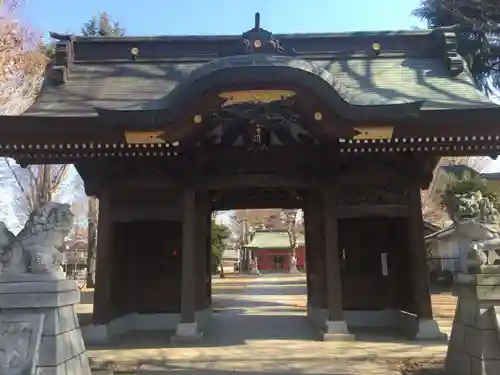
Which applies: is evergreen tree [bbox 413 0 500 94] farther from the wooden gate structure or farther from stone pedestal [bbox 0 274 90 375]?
stone pedestal [bbox 0 274 90 375]

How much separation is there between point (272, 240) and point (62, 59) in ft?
125

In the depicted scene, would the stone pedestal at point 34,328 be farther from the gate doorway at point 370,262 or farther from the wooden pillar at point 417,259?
the gate doorway at point 370,262

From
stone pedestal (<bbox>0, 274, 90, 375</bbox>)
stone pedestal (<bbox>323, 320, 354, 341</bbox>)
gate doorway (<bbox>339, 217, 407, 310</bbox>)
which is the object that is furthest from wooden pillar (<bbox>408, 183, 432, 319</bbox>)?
stone pedestal (<bbox>0, 274, 90, 375</bbox>)

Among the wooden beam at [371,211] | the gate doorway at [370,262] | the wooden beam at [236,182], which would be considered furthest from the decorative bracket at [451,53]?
the wooden beam at [236,182]

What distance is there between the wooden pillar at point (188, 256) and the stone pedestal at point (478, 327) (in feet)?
15.4

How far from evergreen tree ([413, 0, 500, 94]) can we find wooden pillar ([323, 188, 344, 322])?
10.3 meters

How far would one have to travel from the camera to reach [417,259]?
27.7 ft

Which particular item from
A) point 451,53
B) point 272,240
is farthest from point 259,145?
point 272,240

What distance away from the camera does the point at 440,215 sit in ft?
96.4

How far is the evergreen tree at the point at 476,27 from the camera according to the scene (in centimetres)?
1535

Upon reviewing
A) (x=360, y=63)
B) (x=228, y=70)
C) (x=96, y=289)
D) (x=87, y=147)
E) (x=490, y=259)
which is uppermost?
(x=360, y=63)

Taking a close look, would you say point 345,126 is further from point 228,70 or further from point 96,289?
point 96,289

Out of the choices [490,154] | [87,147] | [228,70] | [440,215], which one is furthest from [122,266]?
[440,215]

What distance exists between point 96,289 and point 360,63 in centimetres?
780
